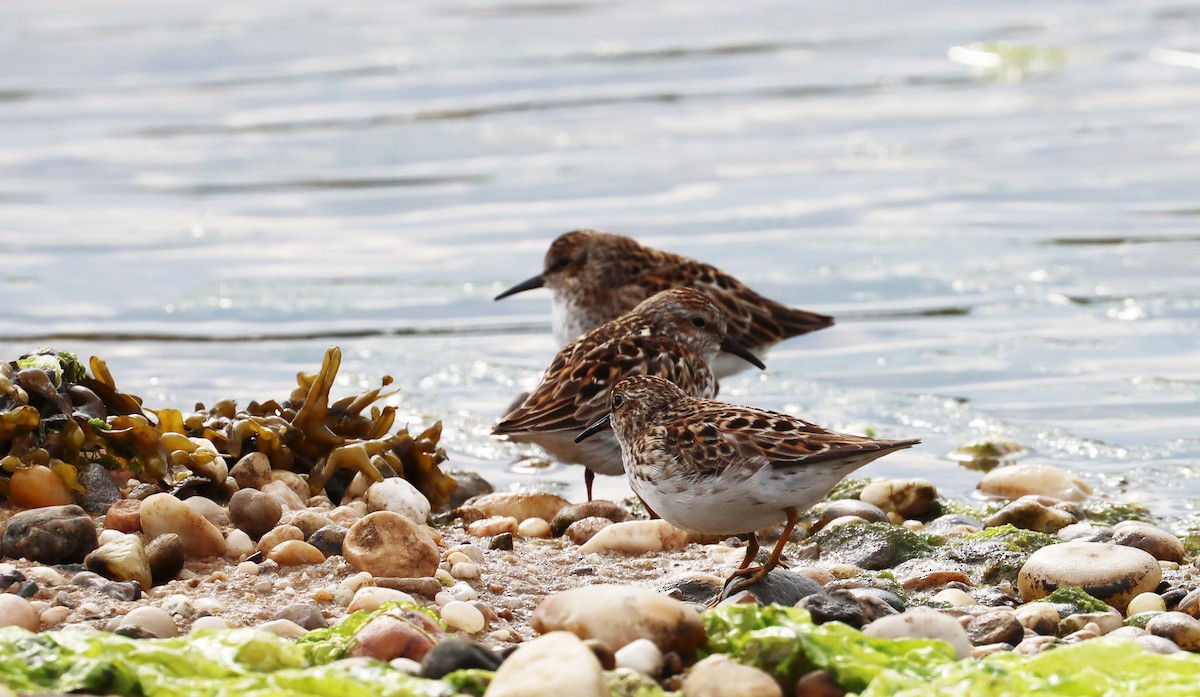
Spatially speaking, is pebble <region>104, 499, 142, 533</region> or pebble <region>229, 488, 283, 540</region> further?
pebble <region>229, 488, 283, 540</region>

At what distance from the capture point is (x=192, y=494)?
18.3 feet

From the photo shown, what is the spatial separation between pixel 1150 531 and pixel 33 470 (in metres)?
3.73

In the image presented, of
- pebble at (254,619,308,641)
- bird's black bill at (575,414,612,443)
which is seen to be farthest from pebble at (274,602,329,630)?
bird's black bill at (575,414,612,443)

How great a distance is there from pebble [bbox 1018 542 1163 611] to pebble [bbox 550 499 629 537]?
163 cm

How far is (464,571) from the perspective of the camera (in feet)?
16.7

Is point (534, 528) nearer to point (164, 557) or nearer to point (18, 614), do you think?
point (164, 557)

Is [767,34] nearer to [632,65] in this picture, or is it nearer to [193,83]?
[632,65]

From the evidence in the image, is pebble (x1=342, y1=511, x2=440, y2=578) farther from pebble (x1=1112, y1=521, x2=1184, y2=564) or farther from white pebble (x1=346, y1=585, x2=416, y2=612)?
pebble (x1=1112, y1=521, x2=1184, y2=564)

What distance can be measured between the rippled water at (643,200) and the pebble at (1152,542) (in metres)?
0.89

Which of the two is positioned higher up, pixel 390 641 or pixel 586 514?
pixel 390 641

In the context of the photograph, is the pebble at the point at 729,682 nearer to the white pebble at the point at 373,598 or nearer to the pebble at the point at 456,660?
the pebble at the point at 456,660

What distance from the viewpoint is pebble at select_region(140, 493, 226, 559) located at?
508 centimetres

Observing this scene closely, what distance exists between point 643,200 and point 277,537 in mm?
7532

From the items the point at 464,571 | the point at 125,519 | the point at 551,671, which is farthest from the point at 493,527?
the point at 551,671
